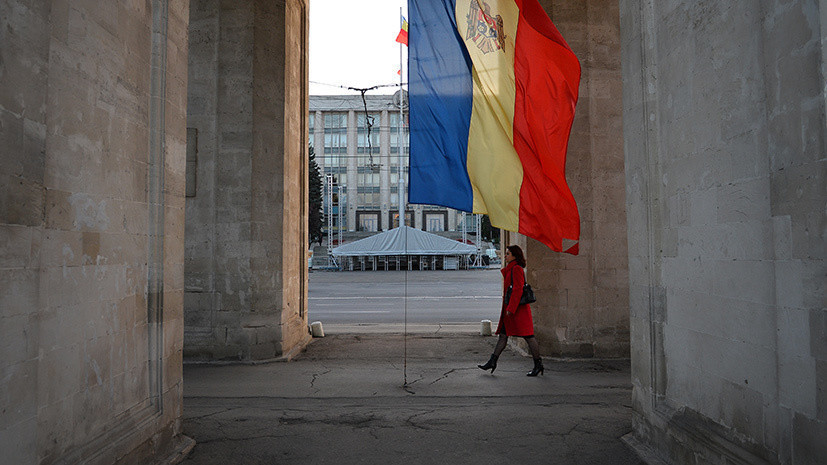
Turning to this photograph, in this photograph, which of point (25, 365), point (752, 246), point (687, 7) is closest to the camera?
point (25, 365)

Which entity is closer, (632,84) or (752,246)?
(752,246)

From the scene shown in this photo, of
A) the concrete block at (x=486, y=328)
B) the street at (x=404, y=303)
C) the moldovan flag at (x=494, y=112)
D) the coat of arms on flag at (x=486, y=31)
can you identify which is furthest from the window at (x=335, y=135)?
the coat of arms on flag at (x=486, y=31)

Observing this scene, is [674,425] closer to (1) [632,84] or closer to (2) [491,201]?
(2) [491,201]

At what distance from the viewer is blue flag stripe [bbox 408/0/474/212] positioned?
21.0 feet

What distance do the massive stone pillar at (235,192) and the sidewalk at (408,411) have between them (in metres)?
0.79

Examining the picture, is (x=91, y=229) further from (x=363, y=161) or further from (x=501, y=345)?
(x=363, y=161)

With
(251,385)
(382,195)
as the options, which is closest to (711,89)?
(251,385)

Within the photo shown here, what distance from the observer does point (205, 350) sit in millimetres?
9914

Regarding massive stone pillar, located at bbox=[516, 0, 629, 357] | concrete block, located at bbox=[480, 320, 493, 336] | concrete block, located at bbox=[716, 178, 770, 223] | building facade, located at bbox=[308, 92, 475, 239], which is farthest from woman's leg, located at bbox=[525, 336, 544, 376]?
building facade, located at bbox=[308, 92, 475, 239]

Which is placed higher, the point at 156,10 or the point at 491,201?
A: the point at 156,10

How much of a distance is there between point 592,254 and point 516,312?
7.73 feet

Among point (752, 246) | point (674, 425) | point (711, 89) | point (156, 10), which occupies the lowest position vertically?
point (674, 425)

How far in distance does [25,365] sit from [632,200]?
5313mm

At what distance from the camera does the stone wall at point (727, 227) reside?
321 centimetres
